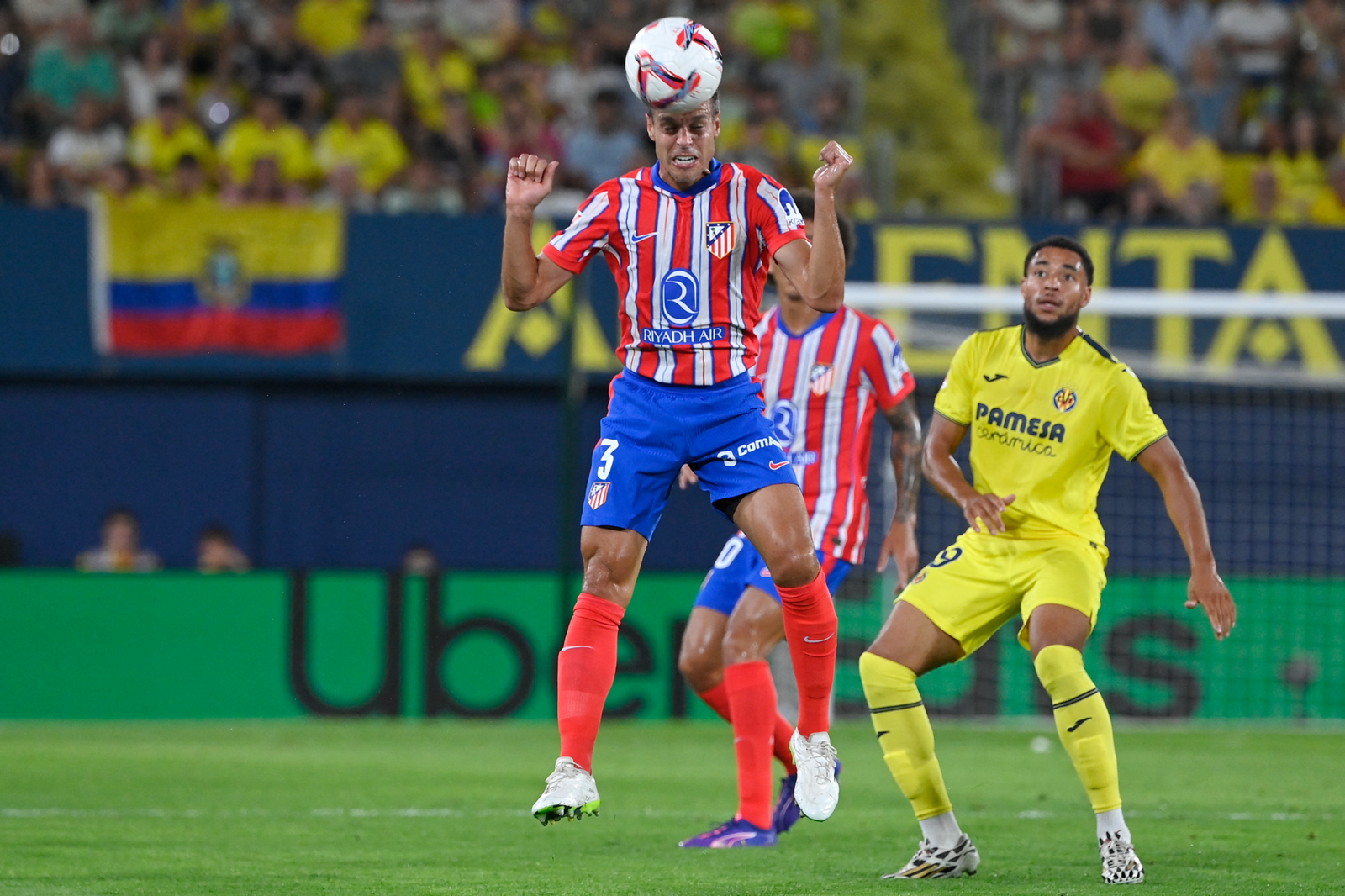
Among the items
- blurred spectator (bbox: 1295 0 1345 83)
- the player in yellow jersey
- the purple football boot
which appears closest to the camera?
the player in yellow jersey

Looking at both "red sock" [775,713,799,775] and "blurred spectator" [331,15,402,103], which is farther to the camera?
"blurred spectator" [331,15,402,103]

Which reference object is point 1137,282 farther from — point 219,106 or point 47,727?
point 47,727

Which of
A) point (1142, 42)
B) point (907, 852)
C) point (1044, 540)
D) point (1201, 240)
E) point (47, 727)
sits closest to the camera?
point (1044, 540)

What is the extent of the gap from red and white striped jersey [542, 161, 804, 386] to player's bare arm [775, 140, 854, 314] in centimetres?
18

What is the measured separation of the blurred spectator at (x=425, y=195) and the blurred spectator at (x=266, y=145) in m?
0.80

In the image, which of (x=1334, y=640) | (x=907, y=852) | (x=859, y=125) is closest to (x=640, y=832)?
(x=907, y=852)

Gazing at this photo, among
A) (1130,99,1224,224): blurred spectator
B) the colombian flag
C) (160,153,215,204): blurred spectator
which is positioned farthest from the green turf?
(1130,99,1224,224): blurred spectator

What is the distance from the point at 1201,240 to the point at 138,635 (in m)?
9.27

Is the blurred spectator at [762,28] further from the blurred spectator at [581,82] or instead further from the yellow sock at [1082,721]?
the yellow sock at [1082,721]

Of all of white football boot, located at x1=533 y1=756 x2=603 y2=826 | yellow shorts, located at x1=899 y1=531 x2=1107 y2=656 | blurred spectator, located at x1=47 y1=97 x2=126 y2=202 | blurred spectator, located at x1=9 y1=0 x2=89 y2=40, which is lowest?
white football boot, located at x1=533 y1=756 x2=603 y2=826

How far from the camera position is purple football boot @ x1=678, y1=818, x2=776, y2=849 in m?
7.00

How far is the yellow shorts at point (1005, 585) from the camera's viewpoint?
624cm

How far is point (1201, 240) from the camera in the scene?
51.4 feet

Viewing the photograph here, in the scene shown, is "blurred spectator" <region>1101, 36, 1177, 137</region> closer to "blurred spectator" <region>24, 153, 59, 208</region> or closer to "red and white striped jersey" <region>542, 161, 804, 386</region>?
"blurred spectator" <region>24, 153, 59, 208</region>
